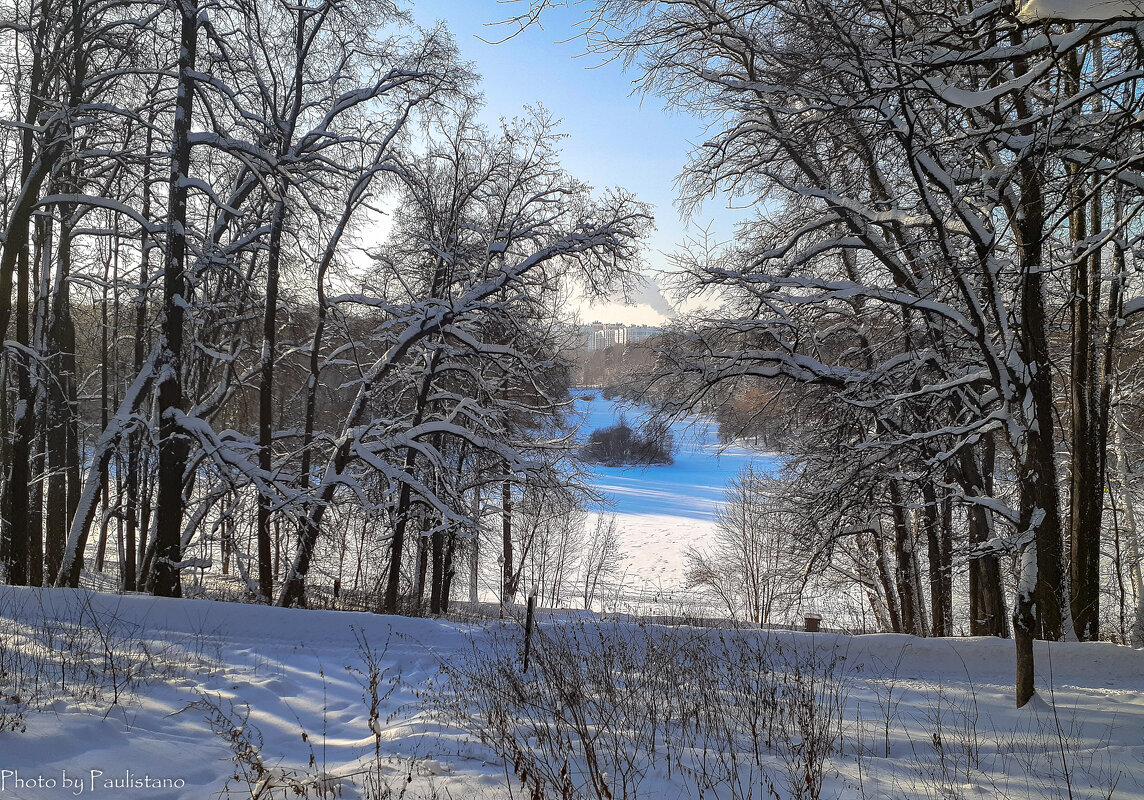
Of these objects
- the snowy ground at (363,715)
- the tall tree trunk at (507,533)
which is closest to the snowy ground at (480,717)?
the snowy ground at (363,715)

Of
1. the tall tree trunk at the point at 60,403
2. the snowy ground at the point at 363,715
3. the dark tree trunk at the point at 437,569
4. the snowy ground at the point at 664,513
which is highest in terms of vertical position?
the tall tree trunk at the point at 60,403

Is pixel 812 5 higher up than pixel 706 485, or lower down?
higher up

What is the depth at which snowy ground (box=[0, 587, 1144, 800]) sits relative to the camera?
3.93m

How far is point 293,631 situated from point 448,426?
4.05 m

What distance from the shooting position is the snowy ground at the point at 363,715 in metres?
3.93

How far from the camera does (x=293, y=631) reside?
841 cm

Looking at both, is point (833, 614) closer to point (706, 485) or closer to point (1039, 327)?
point (1039, 327)

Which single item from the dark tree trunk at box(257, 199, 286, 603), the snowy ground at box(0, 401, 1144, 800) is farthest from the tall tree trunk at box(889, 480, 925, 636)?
the dark tree trunk at box(257, 199, 286, 603)

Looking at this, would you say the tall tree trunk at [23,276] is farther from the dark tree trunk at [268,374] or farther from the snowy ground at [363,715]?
the dark tree trunk at [268,374]

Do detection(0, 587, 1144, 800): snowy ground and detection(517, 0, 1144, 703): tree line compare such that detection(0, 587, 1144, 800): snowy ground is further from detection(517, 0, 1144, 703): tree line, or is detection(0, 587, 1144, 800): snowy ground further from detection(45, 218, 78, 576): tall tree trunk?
detection(45, 218, 78, 576): tall tree trunk

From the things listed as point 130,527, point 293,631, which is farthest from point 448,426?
point 130,527

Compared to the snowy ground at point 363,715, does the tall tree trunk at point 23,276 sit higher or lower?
higher

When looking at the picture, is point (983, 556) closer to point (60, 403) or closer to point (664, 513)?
point (60, 403)

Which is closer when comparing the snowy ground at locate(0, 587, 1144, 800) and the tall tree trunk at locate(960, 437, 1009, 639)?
the snowy ground at locate(0, 587, 1144, 800)
